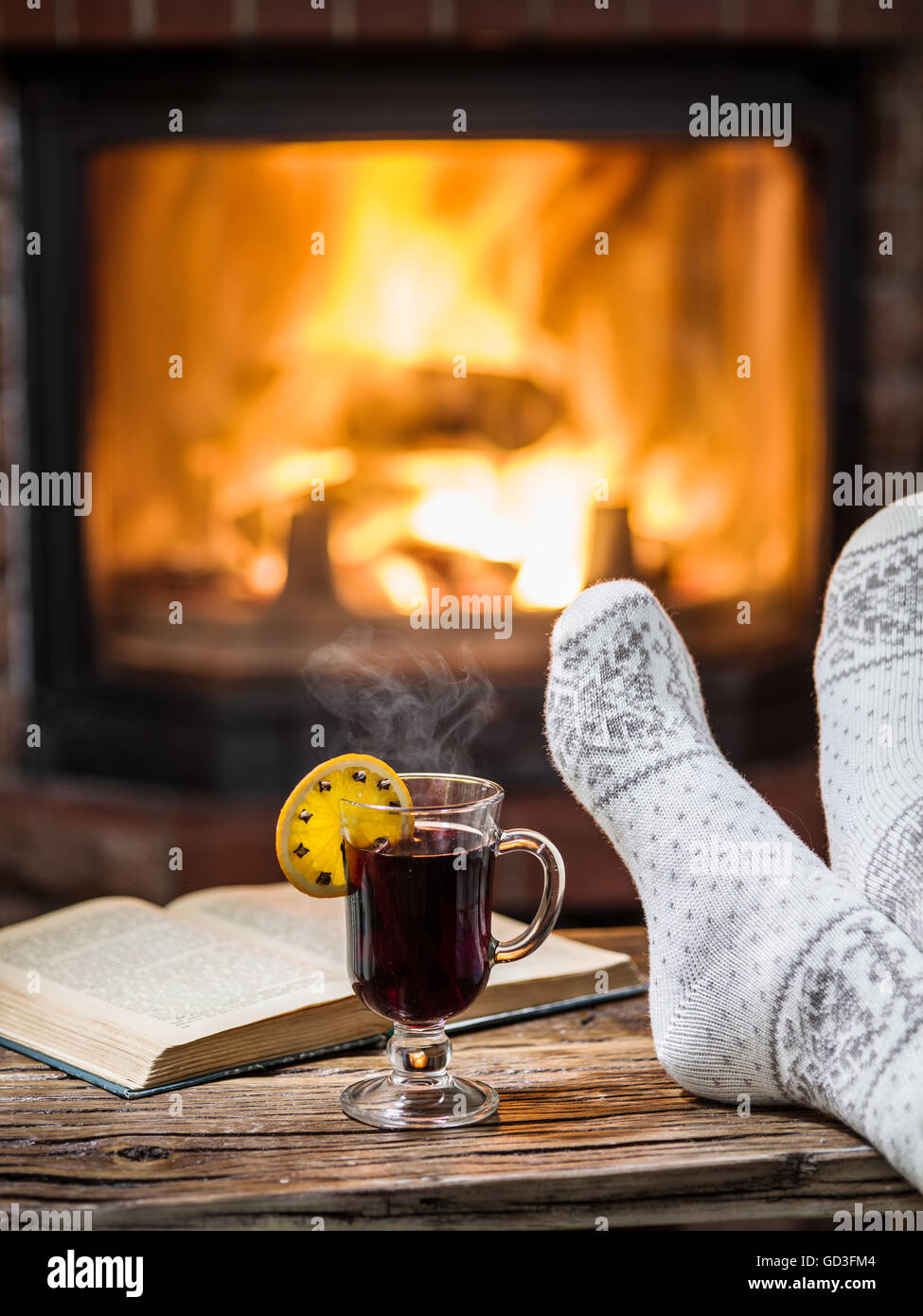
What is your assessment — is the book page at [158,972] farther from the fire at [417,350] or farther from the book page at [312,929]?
the fire at [417,350]

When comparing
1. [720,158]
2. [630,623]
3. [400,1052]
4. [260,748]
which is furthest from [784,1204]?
[720,158]

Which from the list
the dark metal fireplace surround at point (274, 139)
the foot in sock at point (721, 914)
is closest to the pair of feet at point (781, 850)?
the foot in sock at point (721, 914)

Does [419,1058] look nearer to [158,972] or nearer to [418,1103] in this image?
[418,1103]

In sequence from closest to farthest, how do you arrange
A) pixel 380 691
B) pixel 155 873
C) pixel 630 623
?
pixel 630 623 < pixel 380 691 < pixel 155 873

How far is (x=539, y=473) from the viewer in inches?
66.8

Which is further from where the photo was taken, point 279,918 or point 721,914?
point 279,918

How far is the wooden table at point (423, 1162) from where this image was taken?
0.56m

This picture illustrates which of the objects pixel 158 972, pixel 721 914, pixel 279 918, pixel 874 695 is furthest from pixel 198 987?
pixel 874 695

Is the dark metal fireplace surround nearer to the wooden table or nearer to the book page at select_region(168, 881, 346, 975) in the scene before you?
the book page at select_region(168, 881, 346, 975)

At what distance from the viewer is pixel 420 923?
0.62m

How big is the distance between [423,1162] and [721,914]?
18 cm

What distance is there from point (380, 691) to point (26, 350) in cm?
102

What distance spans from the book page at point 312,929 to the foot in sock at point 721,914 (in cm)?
9
